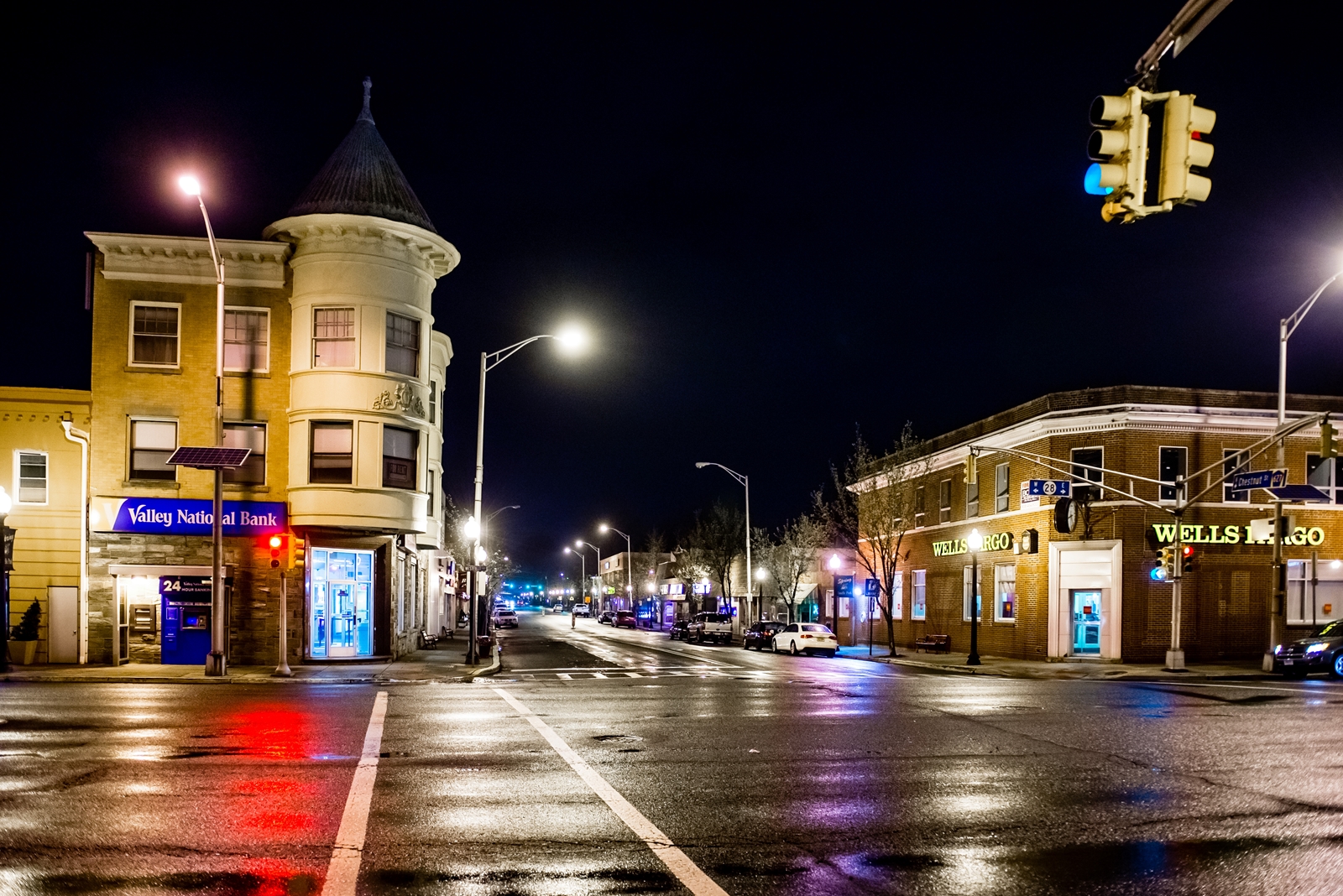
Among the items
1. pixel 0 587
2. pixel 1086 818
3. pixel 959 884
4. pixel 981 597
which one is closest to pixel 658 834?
pixel 959 884

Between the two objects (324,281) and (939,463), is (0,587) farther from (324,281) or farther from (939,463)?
(939,463)

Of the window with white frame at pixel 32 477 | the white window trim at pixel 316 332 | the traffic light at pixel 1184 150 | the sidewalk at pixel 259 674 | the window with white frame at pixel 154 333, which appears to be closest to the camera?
the traffic light at pixel 1184 150

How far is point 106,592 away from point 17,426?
5.37 meters

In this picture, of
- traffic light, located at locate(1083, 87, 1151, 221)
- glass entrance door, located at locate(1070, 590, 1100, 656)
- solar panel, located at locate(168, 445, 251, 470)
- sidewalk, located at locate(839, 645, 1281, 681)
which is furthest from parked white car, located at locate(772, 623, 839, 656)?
traffic light, located at locate(1083, 87, 1151, 221)

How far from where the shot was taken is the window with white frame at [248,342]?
105ft

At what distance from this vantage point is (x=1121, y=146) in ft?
30.6

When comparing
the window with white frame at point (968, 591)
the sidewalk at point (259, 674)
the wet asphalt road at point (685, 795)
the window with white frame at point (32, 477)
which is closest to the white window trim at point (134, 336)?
the window with white frame at point (32, 477)

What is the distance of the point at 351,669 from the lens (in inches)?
1157

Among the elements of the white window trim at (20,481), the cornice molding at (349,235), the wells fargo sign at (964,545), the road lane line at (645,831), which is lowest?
the road lane line at (645,831)

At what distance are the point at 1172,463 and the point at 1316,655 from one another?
10063 mm

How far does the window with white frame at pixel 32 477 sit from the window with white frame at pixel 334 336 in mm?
8046

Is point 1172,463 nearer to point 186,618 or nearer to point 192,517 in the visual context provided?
point 192,517

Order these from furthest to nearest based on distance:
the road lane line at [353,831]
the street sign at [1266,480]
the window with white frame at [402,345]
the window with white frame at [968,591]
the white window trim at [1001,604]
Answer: the window with white frame at [968,591]
the white window trim at [1001,604]
the window with white frame at [402,345]
the street sign at [1266,480]
the road lane line at [353,831]

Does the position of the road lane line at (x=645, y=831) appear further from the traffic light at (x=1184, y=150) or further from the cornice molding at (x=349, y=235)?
the cornice molding at (x=349, y=235)
